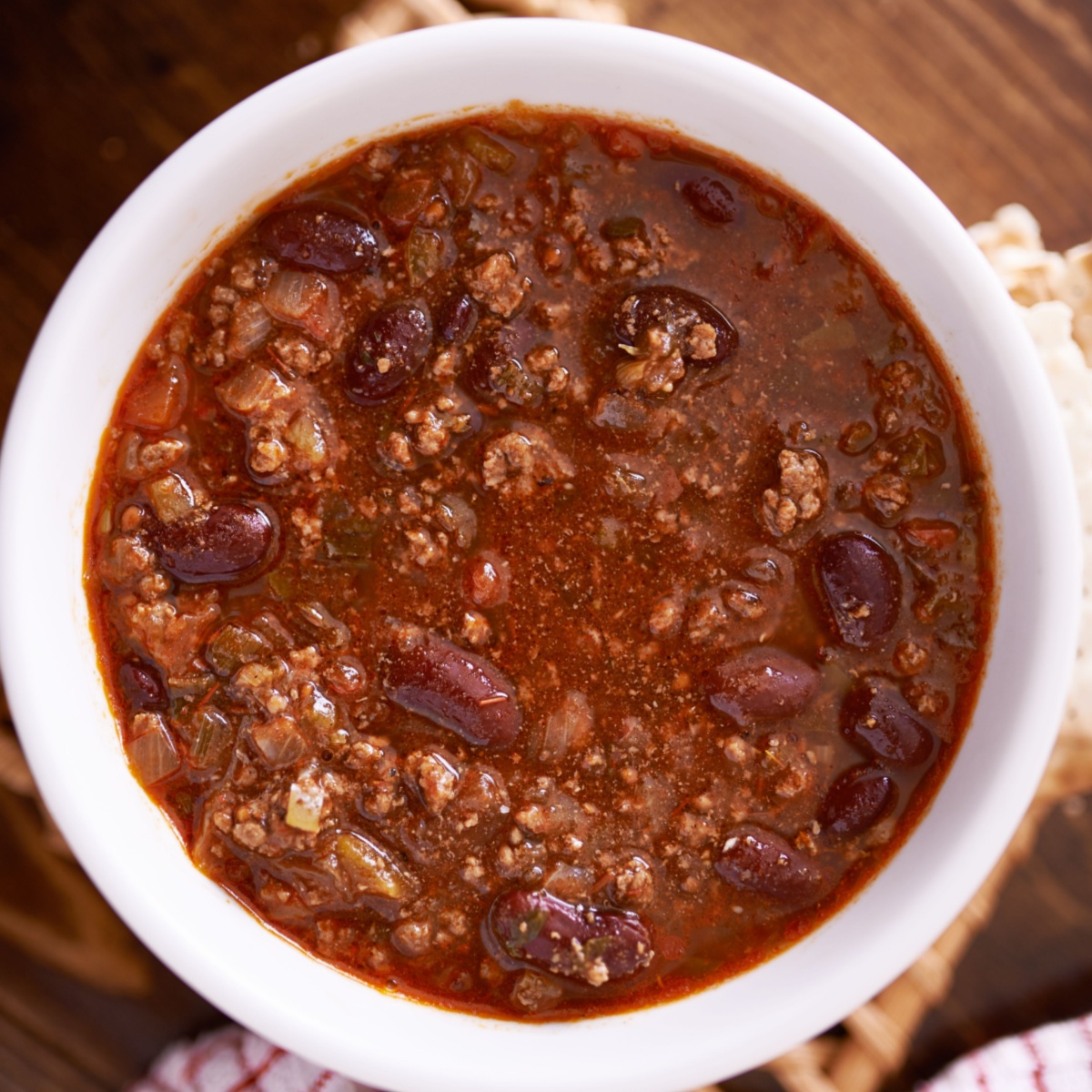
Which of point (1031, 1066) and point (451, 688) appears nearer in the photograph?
point (451, 688)

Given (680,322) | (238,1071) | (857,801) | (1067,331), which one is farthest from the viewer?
(238,1071)

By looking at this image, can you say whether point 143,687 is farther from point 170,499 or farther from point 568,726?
point 568,726

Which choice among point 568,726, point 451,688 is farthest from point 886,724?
point 451,688

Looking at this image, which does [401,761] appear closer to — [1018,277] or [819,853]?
[819,853]

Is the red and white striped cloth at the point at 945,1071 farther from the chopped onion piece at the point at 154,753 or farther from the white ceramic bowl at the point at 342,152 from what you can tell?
the chopped onion piece at the point at 154,753

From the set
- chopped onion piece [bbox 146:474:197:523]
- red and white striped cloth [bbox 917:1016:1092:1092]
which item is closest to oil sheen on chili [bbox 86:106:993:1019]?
chopped onion piece [bbox 146:474:197:523]

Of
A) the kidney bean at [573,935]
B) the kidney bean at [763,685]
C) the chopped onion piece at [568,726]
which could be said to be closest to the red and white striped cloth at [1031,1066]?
the kidney bean at [573,935]
